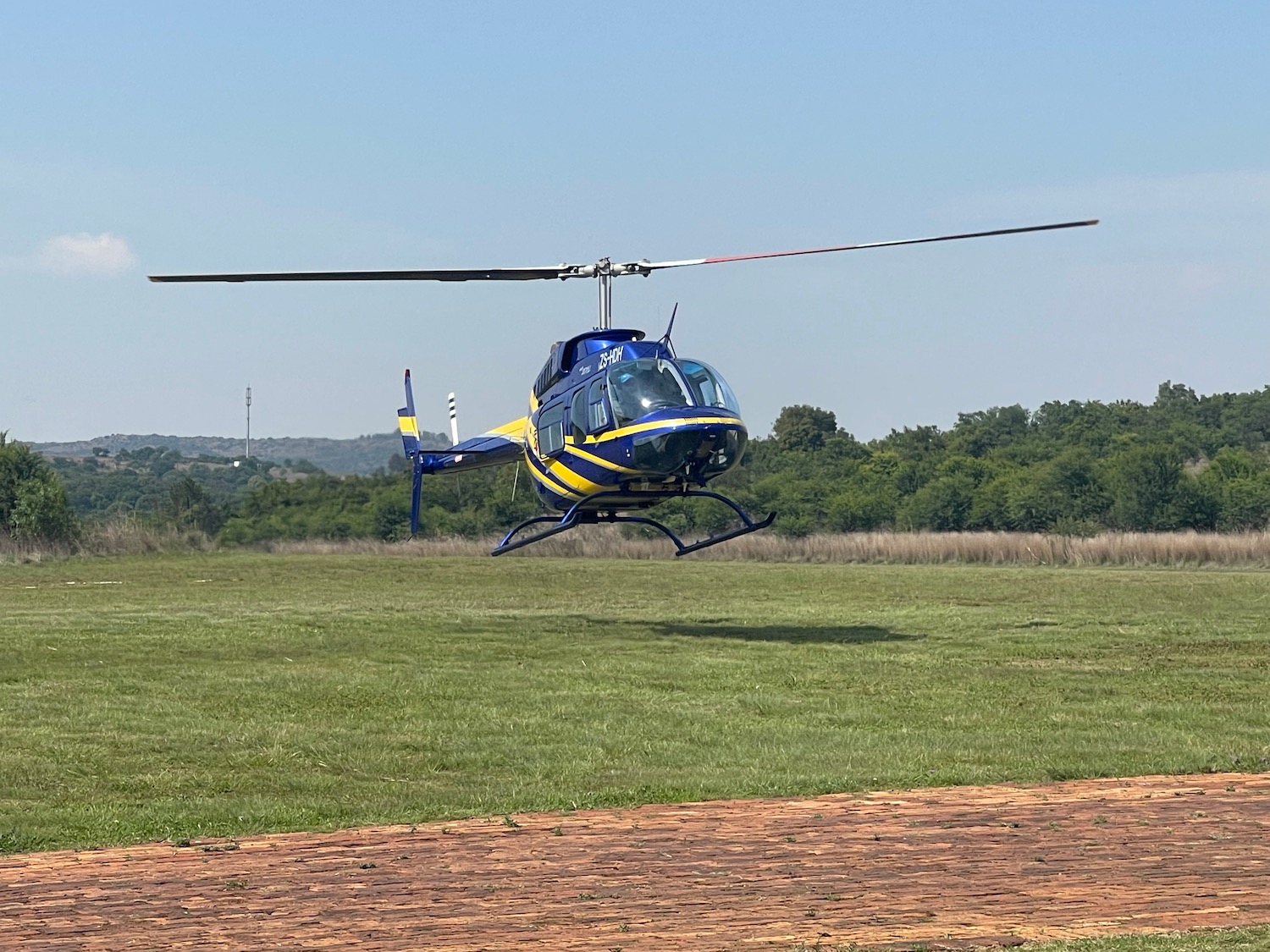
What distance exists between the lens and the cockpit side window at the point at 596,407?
64.0 feet

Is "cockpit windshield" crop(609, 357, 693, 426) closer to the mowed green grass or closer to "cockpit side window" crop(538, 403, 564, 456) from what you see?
"cockpit side window" crop(538, 403, 564, 456)

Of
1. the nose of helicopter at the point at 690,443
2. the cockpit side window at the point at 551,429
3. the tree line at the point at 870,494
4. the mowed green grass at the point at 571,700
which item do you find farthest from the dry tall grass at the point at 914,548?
the nose of helicopter at the point at 690,443

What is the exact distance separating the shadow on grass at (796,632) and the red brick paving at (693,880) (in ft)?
38.7

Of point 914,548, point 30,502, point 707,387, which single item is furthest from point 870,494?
point 707,387

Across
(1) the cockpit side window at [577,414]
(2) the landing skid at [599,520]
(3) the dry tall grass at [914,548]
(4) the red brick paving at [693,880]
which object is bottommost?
(4) the red brick paving at [693,880]

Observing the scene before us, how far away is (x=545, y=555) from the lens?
49.7 metres

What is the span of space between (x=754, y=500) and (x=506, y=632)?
33.8 metres

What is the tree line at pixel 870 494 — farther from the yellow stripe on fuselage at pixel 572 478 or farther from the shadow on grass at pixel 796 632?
the yellow stripe on fuselage at pixel 572 478

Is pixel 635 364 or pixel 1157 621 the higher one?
pixel 635 364

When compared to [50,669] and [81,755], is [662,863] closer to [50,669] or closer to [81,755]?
[81,755]

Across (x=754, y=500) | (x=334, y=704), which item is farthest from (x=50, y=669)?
(x=754, y=500)

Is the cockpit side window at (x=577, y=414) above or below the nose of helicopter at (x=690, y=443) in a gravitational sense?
above

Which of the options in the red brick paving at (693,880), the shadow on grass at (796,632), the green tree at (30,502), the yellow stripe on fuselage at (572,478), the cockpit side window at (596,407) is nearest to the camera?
the red brick paving at (693,880)

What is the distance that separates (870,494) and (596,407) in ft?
132
